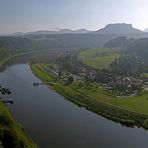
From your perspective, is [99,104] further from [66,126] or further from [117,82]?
[117,82]

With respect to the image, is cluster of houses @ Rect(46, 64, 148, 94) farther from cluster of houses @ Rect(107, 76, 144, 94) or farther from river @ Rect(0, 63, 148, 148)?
river @ Rect(0, 63, 148, 148)

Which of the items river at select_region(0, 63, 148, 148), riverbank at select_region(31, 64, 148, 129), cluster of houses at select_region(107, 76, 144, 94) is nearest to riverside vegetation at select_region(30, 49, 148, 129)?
riverbank at select_region(31, 64, 148, 129)

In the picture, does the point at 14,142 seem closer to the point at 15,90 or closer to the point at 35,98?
the point at 35,98

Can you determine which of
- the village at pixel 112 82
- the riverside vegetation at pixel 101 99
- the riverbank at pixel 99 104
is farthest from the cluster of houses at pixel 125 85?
the riverbank at pixel 99 104

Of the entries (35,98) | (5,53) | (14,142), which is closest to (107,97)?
(35,98)

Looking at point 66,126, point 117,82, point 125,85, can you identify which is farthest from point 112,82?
point 66,126

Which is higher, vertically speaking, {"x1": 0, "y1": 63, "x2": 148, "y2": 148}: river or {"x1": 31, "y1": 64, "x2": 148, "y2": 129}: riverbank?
{"x1": 0, "y1": 63, "x2": 148, "y2": 148}: river

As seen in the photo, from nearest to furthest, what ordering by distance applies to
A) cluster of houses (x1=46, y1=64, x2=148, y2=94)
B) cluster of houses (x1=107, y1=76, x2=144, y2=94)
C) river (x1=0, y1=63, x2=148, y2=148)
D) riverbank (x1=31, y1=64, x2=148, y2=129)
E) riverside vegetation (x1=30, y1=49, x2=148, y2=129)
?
river (x1=0, y1=63, x2=148, y2=148) → riverbank (x1=31, y1=64, x2=148, y2=129) → riverside vegetation (x1=30, y1=49, x2=148, y2=129) → cluster of houses (x1=107, y1=76, x2=144, y2=94) → cluster of houses (x1=46, y1=64, x2=148, y2=94)
